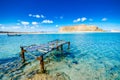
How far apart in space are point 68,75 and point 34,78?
3.57m

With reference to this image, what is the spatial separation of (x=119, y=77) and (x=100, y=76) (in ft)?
6.22

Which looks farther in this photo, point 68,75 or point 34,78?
point 68,75

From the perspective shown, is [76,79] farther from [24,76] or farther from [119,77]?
[24,76]

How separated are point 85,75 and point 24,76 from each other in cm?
649

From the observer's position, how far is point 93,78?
9695 mm

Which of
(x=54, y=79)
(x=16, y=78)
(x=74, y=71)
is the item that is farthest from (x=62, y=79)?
(x=16, y=78)

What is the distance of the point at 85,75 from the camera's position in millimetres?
10312

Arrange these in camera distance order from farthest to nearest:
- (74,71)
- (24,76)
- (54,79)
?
(74,71) < (24,76) < (54,79)

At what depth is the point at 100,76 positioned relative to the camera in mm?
10148

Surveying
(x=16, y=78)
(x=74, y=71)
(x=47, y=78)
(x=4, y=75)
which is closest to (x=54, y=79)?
(x=47, y=78)

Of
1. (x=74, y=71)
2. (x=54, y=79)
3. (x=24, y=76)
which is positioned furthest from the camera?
(x=74, y=71)

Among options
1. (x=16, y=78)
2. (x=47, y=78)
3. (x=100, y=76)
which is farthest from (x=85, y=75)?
(x=16, y=78)

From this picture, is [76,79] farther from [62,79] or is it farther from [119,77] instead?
[119,77]

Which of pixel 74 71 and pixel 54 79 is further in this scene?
pixel 74 71
